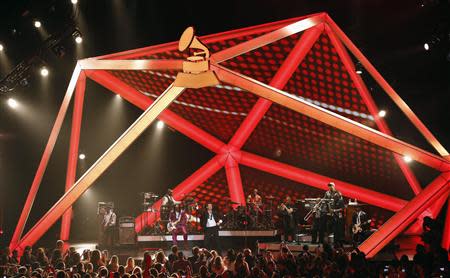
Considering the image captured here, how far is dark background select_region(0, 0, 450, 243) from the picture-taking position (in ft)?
62.7

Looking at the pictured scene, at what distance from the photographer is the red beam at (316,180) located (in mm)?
19484

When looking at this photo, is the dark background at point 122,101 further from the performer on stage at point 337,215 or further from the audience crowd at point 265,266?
the audience crowd at point 265,266

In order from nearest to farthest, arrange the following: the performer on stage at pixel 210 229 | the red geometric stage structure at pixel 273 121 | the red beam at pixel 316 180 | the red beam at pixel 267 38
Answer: the red beam at pixel 267 38 < the red geometric stage structure at pixel 273 121 < the performer on stage at pixel 210 229 < the red beam at pixel 316 180

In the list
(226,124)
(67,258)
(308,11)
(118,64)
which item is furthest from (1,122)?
(308,11)

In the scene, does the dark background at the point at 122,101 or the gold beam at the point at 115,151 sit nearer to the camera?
the gold beam at the point at 115,151

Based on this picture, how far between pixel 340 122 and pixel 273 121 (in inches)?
248

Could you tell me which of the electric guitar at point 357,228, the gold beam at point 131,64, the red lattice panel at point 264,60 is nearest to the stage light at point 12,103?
the gold beam at point 131,64

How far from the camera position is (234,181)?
21266 mm

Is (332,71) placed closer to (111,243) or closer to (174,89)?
(174,89)

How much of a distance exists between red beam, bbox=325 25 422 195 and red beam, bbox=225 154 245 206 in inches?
220

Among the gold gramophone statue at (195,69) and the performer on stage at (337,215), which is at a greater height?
the gold gramophone statue at (195,69)

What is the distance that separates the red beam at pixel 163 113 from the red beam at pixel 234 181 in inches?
29.2

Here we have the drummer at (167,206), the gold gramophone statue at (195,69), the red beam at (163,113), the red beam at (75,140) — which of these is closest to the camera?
the gold gramophone statue at (195,69)

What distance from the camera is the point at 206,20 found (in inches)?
803
